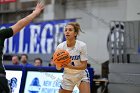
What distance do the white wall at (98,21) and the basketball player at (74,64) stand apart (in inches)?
357

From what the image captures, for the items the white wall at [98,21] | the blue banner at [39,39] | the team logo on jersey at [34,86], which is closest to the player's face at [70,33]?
the team logo on jersey at [34,86]

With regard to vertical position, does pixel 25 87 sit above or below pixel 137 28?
below

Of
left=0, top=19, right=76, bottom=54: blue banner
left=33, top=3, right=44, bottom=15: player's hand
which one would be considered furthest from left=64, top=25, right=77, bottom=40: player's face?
left=0, top=19, right=76, bottom=54: blue banner

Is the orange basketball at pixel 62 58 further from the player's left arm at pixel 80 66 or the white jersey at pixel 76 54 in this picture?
the white jersey at pixel 76 54

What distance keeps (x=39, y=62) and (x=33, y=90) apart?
327 cm

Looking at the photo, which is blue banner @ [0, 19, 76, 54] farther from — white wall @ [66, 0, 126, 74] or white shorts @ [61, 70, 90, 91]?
white shorts @ [61, 70, 90, 91]

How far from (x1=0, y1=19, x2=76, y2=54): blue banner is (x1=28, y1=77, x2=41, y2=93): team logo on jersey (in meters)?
5.93

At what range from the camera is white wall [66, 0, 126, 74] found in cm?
1588

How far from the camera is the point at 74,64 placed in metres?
6.44

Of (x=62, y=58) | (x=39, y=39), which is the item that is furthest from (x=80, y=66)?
(x=39, y=39)

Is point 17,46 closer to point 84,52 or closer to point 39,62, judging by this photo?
point 39,62

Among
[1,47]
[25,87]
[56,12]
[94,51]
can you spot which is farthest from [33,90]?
[56,12]

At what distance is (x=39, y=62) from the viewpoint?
12031 millimetres

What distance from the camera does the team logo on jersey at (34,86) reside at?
8.78 m
